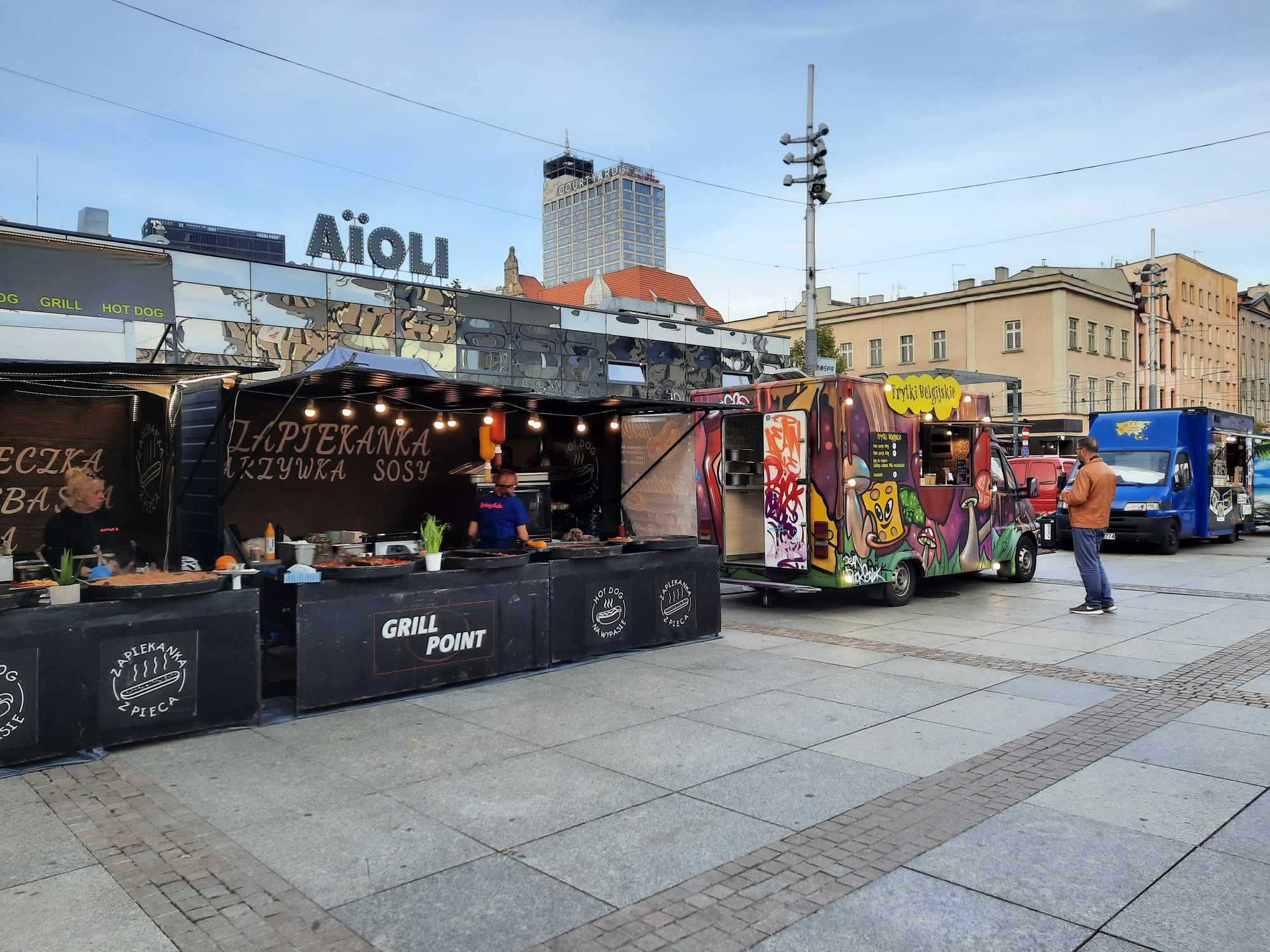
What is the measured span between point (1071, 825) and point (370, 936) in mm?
3398

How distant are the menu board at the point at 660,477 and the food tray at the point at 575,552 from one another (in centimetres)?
324

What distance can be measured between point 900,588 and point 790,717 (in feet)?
19.3

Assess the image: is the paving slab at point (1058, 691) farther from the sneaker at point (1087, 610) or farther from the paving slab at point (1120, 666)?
the sneaker at point (1087, 610)

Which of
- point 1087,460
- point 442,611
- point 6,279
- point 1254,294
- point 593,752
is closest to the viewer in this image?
point 593,752

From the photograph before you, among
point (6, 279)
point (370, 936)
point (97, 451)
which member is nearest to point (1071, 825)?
point (370, 936)

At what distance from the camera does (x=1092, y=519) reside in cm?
1074

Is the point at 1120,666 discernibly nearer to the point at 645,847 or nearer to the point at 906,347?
the point at 645,847

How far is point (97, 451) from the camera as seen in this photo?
9102mm

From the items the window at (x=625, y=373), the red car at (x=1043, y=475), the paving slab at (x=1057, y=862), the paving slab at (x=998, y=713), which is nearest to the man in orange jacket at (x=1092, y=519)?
the paving slab at (x=998, y=713)

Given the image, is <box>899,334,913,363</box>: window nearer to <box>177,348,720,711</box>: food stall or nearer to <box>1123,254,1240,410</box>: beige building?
<box>1123,254,1240,410</box>: beige building

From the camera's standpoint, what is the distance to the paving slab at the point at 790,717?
20.4ft

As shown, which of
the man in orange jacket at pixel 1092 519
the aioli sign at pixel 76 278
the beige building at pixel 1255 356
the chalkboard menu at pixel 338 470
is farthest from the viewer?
the beige building at pixel 1255 356

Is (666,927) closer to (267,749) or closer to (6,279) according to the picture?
(267,749)

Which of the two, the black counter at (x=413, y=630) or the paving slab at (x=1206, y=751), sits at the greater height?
the black counter at (x=413, y=630)
